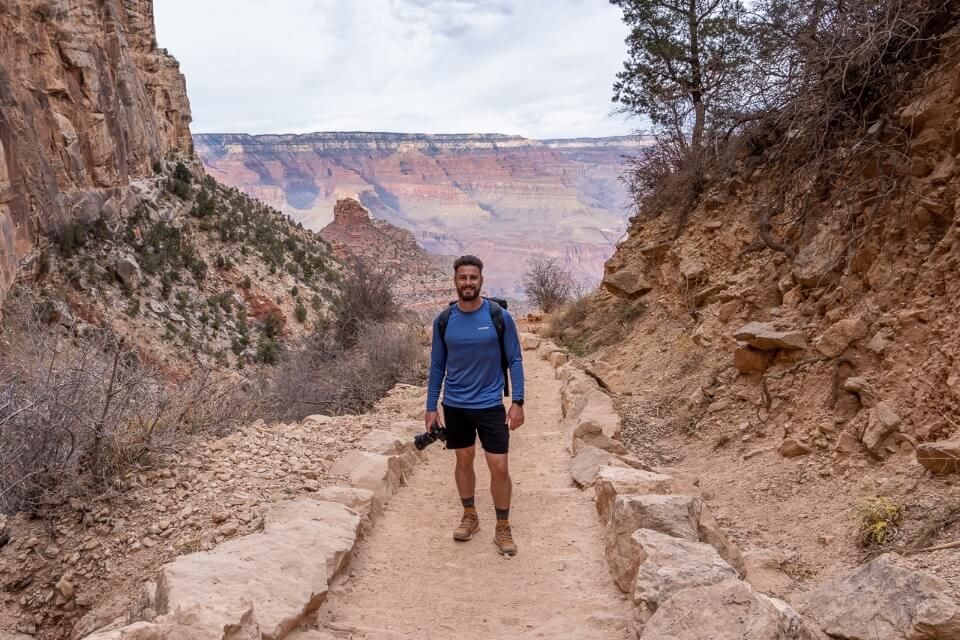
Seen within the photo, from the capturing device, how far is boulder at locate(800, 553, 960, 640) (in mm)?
2250

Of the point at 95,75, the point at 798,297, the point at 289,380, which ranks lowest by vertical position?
the point at 289,380

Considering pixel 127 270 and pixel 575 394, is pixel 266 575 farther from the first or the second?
pixel 127 270

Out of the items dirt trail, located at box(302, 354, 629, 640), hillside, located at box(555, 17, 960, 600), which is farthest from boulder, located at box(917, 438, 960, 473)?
dirt trail, located at box(302, 354, 629, 640)

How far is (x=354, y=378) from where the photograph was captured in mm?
10211

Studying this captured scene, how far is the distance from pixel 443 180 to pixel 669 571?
165 meters

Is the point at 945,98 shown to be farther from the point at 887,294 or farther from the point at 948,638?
the point at 948,638

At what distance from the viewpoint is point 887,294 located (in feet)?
16.2

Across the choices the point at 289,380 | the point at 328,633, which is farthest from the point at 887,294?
the point at 289,380

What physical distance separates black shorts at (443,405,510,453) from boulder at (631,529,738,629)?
1.12 m

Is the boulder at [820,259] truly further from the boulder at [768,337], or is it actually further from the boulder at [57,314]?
the boulder at [57,314]

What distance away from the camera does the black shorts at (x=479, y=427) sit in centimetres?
400

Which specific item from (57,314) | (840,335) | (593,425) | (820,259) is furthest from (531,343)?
(57,314)

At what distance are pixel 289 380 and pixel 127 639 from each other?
9272 millimetres

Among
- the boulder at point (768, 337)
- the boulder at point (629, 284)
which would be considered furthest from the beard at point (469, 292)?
the boulder at point (629, 284)
